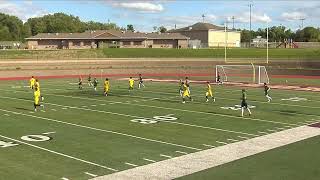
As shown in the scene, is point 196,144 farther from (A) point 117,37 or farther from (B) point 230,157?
(A) point 117,37

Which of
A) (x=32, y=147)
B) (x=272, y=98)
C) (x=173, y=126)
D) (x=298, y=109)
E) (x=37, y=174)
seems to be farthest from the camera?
(x=272, y=98)

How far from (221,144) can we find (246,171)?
362 cm

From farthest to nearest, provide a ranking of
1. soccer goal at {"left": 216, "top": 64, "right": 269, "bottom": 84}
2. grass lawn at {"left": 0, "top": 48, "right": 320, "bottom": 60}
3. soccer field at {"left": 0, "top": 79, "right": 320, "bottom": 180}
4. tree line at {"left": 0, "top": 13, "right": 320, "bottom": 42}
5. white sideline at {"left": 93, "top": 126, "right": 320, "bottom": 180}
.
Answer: tree line at {"left": 0, "top": 13, "right": 320, "bottom": 42} < grass lawn at {"left": 0, "top": 48, "right": 320, "bottom": 60} < soccer goal at {"left": 216, "top": 64, "right": 269, "bottom": 84} < soccer field at {"left": 0, "top": 79, "right": 320, "bottom": 180} < white sideline at {"left": 93, "top": 126, "right": 320, "bottom": 180}

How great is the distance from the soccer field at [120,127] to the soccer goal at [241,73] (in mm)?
13564

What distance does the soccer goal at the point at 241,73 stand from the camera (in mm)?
47312

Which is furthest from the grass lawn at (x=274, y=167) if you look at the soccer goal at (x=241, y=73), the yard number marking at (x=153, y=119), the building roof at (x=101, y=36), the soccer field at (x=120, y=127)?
the building roof at (x=101, y=36)

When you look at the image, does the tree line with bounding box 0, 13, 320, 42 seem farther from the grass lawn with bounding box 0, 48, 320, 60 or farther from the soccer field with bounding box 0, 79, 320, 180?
the soccer field with bounding box 0, 79, 320, 180

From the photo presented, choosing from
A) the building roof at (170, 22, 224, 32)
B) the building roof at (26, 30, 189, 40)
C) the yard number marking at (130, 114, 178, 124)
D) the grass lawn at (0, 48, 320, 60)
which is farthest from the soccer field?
the building roof at (170, 22, 224, 32)

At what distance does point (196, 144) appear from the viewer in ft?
54.9

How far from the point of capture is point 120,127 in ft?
66.9

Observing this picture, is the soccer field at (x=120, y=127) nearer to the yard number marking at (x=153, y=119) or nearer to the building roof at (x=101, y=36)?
the yard number marking at (x=153, y=119)

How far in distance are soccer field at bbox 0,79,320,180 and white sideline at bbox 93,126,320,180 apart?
0.46 metres

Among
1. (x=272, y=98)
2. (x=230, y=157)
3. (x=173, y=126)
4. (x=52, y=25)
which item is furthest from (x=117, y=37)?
(x=230, y=157)

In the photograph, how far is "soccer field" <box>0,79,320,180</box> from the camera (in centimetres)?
1422
